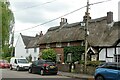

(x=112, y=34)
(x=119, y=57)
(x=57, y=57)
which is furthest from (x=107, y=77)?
(x=57, y=57)

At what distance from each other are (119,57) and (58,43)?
16017 mm

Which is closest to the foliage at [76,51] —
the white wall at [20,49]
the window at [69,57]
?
the window at [69,57]

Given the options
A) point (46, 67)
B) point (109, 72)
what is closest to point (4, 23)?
point (46, 67)

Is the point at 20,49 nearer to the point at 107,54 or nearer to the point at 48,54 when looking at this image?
the point at 48,54

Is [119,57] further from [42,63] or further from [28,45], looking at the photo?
[28,45]

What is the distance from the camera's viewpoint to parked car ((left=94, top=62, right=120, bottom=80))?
18534 millimetres

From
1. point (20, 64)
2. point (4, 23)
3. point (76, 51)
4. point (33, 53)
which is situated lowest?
point (20, 64)

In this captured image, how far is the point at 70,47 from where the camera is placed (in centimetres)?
4269

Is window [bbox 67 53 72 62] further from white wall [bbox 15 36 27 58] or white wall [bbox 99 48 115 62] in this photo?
white wall [bbox 15 36 27 58]

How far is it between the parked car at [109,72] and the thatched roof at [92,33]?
47.4 feet

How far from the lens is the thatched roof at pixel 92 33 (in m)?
36.3

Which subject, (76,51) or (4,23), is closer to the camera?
(4,23)

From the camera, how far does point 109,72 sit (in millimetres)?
19125

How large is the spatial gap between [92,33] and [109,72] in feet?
71.5
